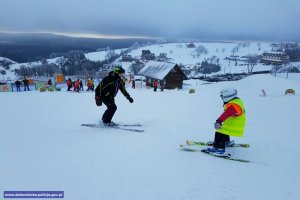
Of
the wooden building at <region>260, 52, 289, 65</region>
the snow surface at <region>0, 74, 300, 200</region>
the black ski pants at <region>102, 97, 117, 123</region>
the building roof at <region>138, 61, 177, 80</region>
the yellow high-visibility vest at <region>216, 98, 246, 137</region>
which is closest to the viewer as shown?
the snow surface at <region>0, 74, 300, 200</region>

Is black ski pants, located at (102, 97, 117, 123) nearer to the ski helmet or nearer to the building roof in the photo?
the ski helmet

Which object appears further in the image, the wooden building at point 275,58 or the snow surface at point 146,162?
the wooden building at point 275,58

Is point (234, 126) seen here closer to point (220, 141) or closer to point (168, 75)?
point (220, 141)

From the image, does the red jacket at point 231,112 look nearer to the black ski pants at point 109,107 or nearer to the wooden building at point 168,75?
the black ski pants at point 109,107

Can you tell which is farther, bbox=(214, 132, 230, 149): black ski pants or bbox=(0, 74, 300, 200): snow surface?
bbox=(214, 132, 230, 149): black ski pants

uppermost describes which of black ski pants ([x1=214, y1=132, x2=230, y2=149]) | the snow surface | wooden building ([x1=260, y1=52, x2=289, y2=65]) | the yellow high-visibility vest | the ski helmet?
the ski helmet

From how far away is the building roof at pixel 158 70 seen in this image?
39.9 metres

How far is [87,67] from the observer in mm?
114562

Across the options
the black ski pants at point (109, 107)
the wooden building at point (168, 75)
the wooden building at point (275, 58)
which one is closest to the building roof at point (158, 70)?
the wooden building at point (168, 75)

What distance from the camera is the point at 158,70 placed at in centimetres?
4178

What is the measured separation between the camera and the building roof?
39875 millimetres

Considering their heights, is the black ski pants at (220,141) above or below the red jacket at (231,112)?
below

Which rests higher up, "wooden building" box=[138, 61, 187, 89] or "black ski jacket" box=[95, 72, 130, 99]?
"black ski jacket" box=[95, 72, 130, 99]

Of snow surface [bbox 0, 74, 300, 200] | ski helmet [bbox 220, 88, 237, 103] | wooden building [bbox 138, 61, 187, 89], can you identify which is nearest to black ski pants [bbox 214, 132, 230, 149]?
snow surface [bbox 0, 74, 300, 200]
